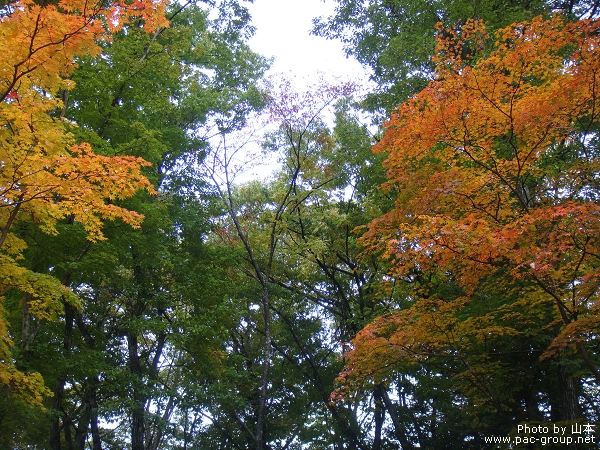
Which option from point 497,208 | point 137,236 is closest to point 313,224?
point 137,236

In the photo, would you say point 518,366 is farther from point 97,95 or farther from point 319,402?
point 97,95

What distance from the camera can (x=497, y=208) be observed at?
5.41 meters

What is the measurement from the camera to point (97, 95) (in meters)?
8.10

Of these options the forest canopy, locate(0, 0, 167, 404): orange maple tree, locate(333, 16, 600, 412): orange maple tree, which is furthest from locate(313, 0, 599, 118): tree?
locate(0, 0, 167, 404): orange maple tree

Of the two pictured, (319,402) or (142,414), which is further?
(319,402)

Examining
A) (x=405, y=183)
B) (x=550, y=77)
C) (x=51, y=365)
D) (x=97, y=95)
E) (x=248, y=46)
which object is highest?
(x=248, y=46)

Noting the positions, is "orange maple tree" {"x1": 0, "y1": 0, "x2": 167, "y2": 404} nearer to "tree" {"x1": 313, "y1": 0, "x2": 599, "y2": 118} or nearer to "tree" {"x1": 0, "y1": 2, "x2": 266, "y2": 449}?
"tree" {"x1": 0, "y1": 2, "x2": 266, "y2": 449}

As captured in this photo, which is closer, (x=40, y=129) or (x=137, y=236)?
(x=40, y=129)

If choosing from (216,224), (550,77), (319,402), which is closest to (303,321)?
(319,402)

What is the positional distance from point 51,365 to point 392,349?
5.31m

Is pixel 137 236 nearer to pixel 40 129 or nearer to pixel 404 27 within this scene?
pixel 40 129

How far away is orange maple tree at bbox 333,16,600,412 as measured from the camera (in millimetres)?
4484

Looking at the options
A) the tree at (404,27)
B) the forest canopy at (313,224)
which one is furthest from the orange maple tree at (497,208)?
the tree at (404,27)

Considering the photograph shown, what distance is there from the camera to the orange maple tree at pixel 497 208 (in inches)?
177
